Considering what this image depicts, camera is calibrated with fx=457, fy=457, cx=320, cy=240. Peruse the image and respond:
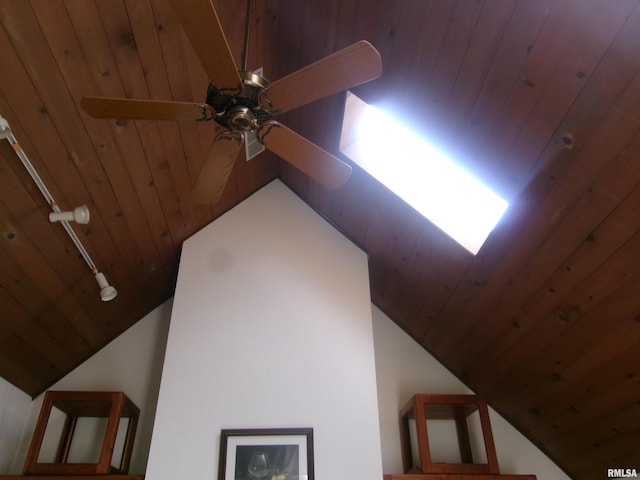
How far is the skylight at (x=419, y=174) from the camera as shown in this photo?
2.24m

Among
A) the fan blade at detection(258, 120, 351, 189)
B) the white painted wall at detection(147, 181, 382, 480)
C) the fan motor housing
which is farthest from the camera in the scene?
the white painted wall at detection(147, 181, 382, 480)

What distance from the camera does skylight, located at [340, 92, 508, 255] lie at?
7.35ft

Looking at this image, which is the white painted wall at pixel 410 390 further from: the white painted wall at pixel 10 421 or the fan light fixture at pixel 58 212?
the white painted wall at pixel 10 421

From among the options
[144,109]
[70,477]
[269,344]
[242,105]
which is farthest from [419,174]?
[70,477]

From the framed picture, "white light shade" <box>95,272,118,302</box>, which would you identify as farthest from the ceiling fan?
the framed picture

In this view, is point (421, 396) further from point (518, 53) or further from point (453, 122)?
point (518, 53)

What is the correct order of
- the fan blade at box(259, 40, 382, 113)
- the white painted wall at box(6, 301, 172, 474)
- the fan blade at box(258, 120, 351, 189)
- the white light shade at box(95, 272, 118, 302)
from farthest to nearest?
1. the white painted wall at box(6, 301, 172, 474)
2. the white light shade at box(95, 272, 118, 302)
3. the fan blade at box(258, 120, 351, 189)
4. the fan blade at box(259, 40, 382, 113)

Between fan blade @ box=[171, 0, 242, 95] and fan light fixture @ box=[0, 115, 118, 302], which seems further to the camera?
fan light fixture @ box=[0, 115, 118, 302]

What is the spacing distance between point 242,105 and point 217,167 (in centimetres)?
27

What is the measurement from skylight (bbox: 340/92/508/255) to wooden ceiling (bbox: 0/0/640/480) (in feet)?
0.31

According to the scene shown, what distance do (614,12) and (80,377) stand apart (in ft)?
10.1

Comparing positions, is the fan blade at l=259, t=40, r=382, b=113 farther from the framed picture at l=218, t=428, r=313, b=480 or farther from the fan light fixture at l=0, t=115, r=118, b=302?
the framed picture at l=218, t=428, r=313, b=480

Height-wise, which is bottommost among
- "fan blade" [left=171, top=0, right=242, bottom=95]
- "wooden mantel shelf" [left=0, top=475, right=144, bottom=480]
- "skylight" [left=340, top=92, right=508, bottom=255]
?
"wooden mantel shelf" [left=0, top=475, right=144, bottom=480]

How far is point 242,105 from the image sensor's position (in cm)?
135
